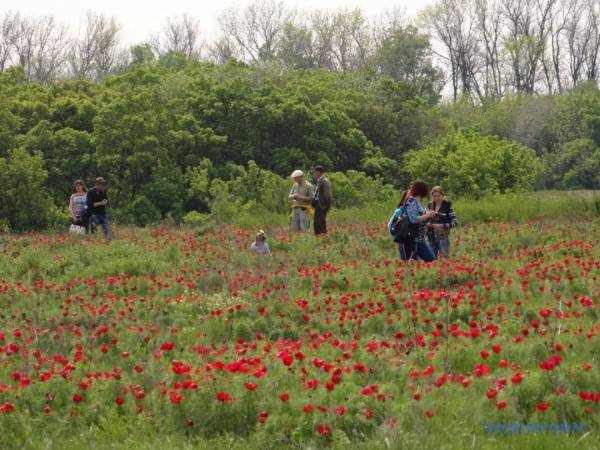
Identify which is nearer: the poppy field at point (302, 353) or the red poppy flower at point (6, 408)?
the poppy field at point (302, 353)

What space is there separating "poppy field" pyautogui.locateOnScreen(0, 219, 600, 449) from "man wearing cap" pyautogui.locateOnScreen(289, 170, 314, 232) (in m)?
3.36

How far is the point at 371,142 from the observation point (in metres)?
47.5

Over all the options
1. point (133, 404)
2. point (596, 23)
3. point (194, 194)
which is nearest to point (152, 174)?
point (194, 194)

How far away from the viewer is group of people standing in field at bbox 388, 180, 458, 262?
1288 cm

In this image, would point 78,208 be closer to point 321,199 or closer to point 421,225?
point 321,199

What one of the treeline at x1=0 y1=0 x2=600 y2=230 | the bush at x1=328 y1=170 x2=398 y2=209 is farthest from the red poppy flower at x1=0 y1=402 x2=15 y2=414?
the bush at x1=328 y1=170 x2=398 y2=209

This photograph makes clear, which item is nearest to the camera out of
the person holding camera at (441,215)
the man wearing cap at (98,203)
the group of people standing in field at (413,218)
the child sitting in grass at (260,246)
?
the group of people standing in field at (413,218)

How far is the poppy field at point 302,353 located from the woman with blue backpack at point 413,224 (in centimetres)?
34

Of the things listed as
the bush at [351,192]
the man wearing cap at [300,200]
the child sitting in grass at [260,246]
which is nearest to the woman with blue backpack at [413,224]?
the child sitting in grass at [260,246]

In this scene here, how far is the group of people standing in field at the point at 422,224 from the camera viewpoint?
12.9 m

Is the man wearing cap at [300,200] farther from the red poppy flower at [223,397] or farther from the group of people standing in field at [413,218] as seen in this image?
the red poppy flower at [223,397]

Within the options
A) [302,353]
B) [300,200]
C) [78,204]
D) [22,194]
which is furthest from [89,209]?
[302,353]

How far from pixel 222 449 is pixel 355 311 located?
4.42 m

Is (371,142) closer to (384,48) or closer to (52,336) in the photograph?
(384,48)
